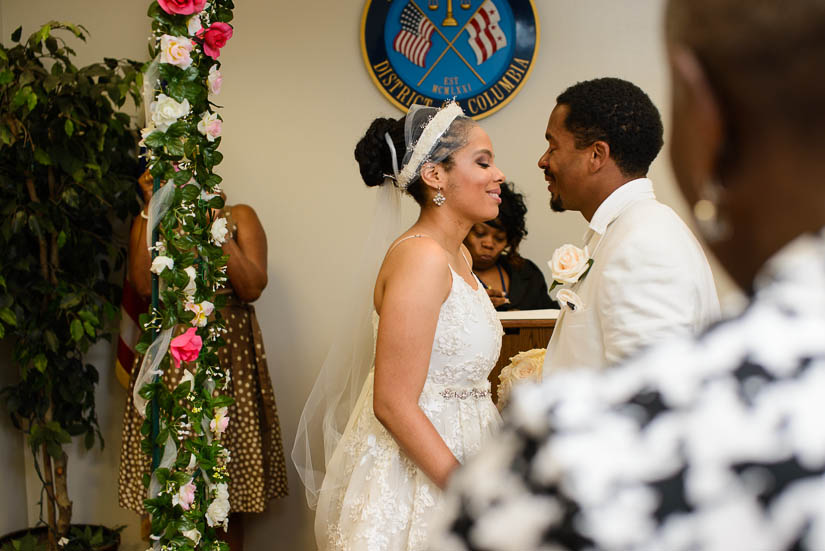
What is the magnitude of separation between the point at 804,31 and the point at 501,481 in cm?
29

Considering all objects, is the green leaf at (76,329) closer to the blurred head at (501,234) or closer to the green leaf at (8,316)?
the green leaf at (8,316)

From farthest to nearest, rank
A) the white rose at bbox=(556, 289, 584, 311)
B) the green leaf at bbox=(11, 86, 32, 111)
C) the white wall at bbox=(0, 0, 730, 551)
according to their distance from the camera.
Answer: the white wall at bbox=(0, 0, 730, 551), the green leaf at bbox=(11, 86, 32, 111), the white rose at bbox=(556, 289, 584, 311)

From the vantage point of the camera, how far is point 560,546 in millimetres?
396

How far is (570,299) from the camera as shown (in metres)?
1.65

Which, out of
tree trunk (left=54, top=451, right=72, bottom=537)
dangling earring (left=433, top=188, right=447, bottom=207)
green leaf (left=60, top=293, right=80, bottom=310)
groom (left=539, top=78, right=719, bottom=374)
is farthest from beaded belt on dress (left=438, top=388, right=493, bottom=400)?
tree trunk (left=54, top=451, right=72, bottom=537)

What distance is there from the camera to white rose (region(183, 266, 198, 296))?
Result: 6.67 ft

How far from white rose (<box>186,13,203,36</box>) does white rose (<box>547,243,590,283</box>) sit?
3.59 ft

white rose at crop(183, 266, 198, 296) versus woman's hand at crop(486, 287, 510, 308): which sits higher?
white rose at crop(183, 266, 198, 296)

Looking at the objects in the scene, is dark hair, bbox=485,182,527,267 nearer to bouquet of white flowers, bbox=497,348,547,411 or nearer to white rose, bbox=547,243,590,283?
bouquet of white flowers, bbox=497,348,547,411

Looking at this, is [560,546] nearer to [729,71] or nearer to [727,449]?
[727,449]

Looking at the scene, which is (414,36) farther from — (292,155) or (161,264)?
(161,264)

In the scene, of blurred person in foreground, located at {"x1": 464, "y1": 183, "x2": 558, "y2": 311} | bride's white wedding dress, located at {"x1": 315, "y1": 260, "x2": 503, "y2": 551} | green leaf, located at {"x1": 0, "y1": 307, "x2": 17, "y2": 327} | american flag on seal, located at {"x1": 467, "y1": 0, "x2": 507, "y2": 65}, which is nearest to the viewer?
bride's white wedding dress, located at {"x1": 315, "y1": 260, "x2": 503, "y2": 551}

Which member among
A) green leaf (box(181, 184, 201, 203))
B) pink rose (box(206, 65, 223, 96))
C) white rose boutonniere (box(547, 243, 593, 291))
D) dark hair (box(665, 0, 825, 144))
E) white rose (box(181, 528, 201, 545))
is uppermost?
pink rose (box(206, 65, 223, 96))

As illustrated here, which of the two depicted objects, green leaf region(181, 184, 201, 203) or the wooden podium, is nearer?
green leaf region(181, 184, 201, 203)
